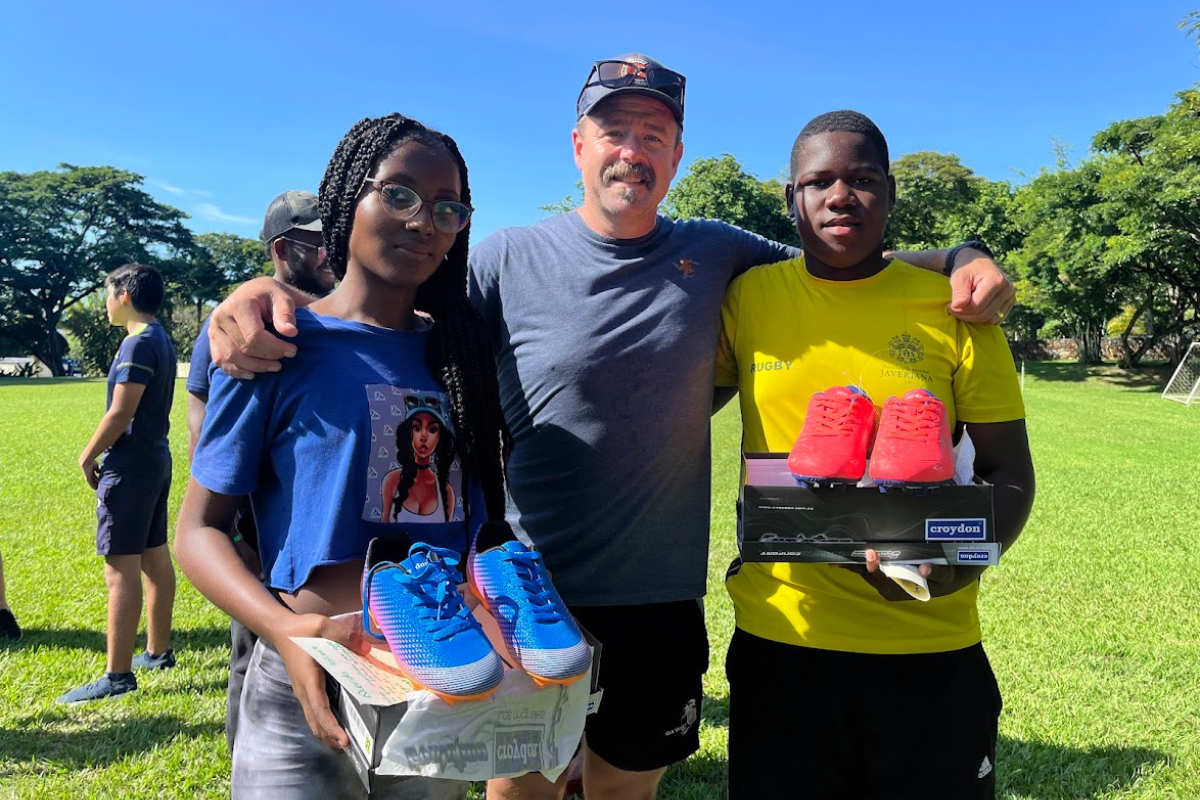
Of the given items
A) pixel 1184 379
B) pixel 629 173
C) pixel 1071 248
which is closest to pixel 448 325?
pixel 629 173

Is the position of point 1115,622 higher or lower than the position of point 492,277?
lower

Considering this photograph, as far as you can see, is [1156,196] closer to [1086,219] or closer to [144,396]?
[1086,219]

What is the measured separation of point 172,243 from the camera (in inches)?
2474

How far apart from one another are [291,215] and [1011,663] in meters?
5.42

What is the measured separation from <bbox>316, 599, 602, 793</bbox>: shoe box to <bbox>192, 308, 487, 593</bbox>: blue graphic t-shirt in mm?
262

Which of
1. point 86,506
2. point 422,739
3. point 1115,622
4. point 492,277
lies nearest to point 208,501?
point 422,739

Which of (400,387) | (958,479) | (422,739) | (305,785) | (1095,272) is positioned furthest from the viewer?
(1095,272)

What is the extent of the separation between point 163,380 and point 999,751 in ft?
18.1

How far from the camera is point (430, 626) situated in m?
1.45

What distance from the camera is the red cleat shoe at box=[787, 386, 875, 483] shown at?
191cm

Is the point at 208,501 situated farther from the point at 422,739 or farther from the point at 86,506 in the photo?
the point at 86,506

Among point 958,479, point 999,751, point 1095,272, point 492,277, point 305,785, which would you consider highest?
point 1095,272

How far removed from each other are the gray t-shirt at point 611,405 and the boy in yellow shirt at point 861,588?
0.30 meters

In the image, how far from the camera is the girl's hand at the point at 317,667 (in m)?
1.55
